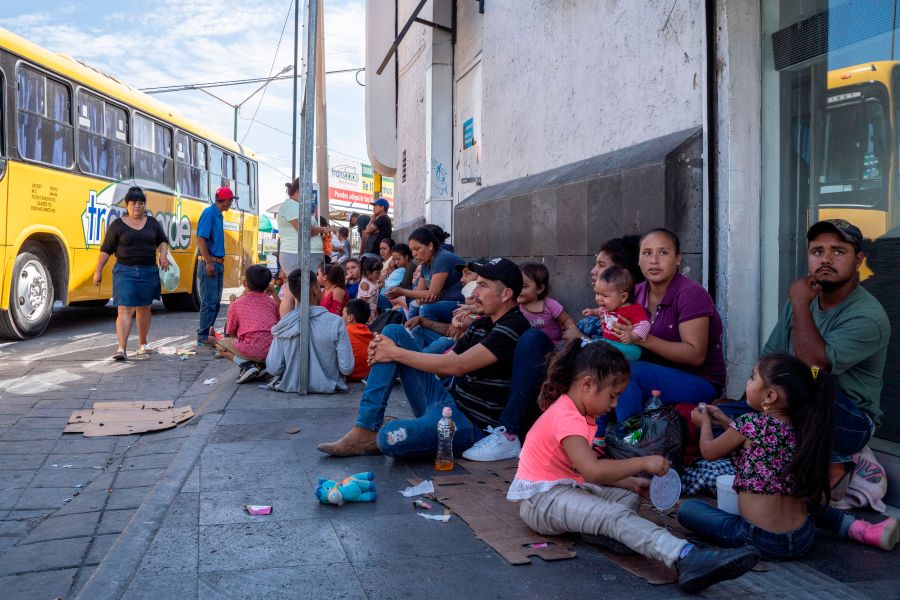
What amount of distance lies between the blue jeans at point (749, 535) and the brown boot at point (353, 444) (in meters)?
1.87

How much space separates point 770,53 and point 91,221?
31.7ft

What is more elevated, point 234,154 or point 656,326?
point 234,154

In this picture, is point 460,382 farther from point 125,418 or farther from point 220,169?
point 220,169

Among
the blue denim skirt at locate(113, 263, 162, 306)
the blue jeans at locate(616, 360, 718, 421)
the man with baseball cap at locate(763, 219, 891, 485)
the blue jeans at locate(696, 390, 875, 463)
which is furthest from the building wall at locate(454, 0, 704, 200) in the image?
the blue denim skirt at locate(113, 263, 162, 306)

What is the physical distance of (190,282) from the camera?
1484 cm

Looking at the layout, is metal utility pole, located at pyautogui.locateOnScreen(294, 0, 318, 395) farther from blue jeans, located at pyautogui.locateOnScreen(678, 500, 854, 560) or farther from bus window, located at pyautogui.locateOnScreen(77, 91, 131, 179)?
bus window, located at pyautogui.locateOnScreen(77, 91, 131, 179)

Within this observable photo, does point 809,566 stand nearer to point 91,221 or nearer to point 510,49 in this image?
point 510,49

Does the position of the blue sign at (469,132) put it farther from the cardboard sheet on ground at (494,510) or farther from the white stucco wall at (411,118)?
the cardboard sheet on ground at (494,510)

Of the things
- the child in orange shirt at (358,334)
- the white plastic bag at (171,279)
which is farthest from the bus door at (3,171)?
the child in orange shirt at (358,334)

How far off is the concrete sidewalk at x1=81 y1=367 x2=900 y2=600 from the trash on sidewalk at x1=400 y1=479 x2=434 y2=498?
0.05m

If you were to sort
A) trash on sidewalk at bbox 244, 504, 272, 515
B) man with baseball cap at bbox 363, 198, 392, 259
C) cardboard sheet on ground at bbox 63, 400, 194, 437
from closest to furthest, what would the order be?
trash on sidewalk at bbox 244, 504, 272, 515 < cardboard sheet on ground at bbox 63, 400, 194, 437 < man with baseball cap at bbox 363, 198, 392, 259

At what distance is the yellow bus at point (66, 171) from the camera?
9.35 meters

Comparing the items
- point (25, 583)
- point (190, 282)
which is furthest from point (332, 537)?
point (190, 282)

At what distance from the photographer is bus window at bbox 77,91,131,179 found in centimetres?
1093
